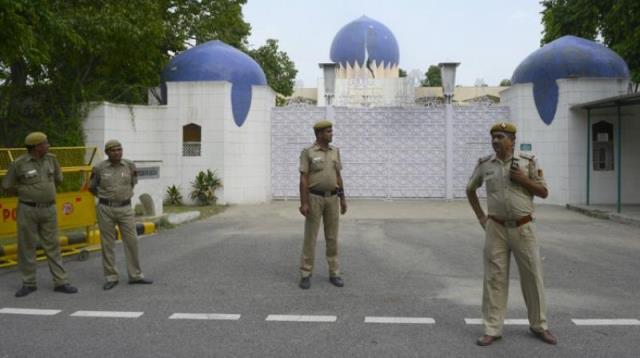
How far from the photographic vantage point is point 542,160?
17.8m

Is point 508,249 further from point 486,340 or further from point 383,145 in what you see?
point 383,145

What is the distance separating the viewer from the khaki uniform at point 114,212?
738 cm

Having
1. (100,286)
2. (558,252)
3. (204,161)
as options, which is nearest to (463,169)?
(204,161)

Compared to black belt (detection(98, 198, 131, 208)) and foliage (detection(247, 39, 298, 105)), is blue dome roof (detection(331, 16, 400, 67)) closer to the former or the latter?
foliage (detection(247, 39, 298, 105))

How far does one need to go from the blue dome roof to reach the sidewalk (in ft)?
69.3

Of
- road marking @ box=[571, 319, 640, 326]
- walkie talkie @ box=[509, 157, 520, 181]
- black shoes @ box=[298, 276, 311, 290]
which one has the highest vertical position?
walkie talkie @ box=[509, 157, 520, 181]

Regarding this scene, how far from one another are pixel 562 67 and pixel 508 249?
1398 centimetres

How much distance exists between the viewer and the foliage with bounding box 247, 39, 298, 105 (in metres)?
31.7

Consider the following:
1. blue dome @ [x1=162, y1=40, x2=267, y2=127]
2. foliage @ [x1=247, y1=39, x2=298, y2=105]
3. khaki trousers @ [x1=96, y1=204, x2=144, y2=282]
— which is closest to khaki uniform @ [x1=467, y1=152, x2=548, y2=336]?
khaki trousers @ [x1=96, y1=204, x2=144, y2=282]

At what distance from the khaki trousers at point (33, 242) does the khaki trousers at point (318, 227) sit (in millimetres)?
2824

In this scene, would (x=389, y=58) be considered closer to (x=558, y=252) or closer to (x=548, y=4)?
(x=548, y=4)

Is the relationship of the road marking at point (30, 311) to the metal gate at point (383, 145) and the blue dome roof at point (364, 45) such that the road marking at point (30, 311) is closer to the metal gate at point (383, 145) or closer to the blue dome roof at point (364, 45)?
the metal gate at point (383, 145)

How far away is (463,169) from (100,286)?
13313mm

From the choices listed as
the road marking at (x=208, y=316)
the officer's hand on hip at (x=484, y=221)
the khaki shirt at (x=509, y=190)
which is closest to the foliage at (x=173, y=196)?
the road marking at (x=208, y=316)
